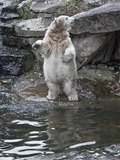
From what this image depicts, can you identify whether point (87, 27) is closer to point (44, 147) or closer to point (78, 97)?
point (78, 97)

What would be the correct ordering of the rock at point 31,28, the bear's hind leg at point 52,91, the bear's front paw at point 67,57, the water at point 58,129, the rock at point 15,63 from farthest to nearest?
the rock at point 31,28
the rock at point 15,63
the bear's hind leg at point 52,91
the bear's front paw at point 67,57
the water at point 58,129

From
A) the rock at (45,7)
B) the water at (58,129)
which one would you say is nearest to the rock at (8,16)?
the rock at (45,7)

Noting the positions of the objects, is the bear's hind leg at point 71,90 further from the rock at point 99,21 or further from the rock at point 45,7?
the rock at point 45,7

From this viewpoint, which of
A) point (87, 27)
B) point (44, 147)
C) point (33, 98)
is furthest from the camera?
point (87, 27)

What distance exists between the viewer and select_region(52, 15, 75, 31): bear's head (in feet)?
33.4

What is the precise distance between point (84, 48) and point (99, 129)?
12.4ft

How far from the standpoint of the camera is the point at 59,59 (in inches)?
399

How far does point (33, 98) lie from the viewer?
33.8 feet

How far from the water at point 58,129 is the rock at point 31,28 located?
8.82 ft

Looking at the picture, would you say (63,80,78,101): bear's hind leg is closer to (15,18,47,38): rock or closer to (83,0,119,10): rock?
Answer: (15,18,47,38): rock

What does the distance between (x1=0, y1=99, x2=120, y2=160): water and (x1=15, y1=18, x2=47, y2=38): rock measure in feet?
8.82

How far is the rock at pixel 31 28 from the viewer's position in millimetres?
11866

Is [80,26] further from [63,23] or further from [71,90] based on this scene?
[71,90]

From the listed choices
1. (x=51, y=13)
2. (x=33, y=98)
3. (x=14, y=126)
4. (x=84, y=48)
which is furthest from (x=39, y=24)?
(x=14, y=126)
